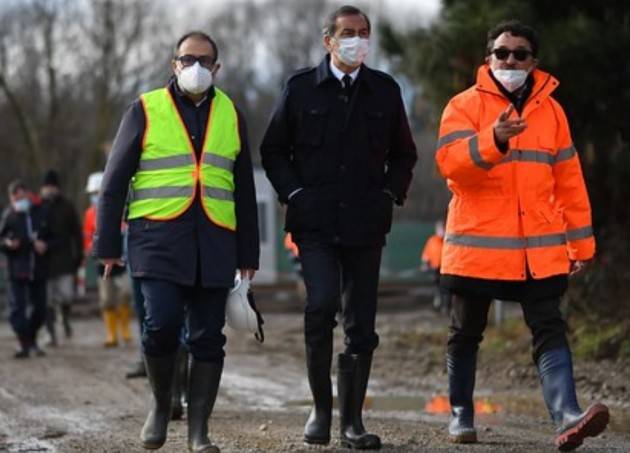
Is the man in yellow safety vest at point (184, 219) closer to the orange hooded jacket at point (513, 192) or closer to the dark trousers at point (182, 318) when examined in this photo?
the dark trousers at point (182, 318)

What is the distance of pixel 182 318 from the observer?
6.96 metres

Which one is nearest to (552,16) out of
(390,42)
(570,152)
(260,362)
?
(390,42)

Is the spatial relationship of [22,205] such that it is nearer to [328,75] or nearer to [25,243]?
[25,243]

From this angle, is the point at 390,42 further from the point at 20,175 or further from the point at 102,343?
the point at 20,175

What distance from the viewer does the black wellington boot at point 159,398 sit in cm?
701

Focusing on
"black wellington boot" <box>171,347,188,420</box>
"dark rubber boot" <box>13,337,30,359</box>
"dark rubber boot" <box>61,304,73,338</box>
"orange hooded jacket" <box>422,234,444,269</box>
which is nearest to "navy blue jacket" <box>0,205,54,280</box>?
"dark rubber boot" <box>13,337,30,359</box>

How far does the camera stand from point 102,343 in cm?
1758

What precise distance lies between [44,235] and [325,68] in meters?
8.91

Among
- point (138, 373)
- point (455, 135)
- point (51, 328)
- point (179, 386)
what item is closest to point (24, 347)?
point (51, 328)

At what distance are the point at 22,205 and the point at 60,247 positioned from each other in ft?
2.95

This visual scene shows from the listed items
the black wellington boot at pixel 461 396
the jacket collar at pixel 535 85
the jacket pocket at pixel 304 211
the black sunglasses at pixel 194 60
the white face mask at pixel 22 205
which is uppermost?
the black sunglasses at pixel 194 60

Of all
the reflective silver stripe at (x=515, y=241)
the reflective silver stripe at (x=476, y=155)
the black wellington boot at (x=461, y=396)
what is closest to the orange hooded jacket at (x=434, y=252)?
the black wellington boot at (x=461, y=396)

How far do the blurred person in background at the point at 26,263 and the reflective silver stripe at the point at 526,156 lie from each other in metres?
9.25

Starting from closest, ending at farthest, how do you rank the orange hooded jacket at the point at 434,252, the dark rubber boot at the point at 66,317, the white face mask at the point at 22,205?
the white face mask at the point at 22,205, the dark rubber boot at the point at 66,317, the orange hooded jacket at the point at 434,252
